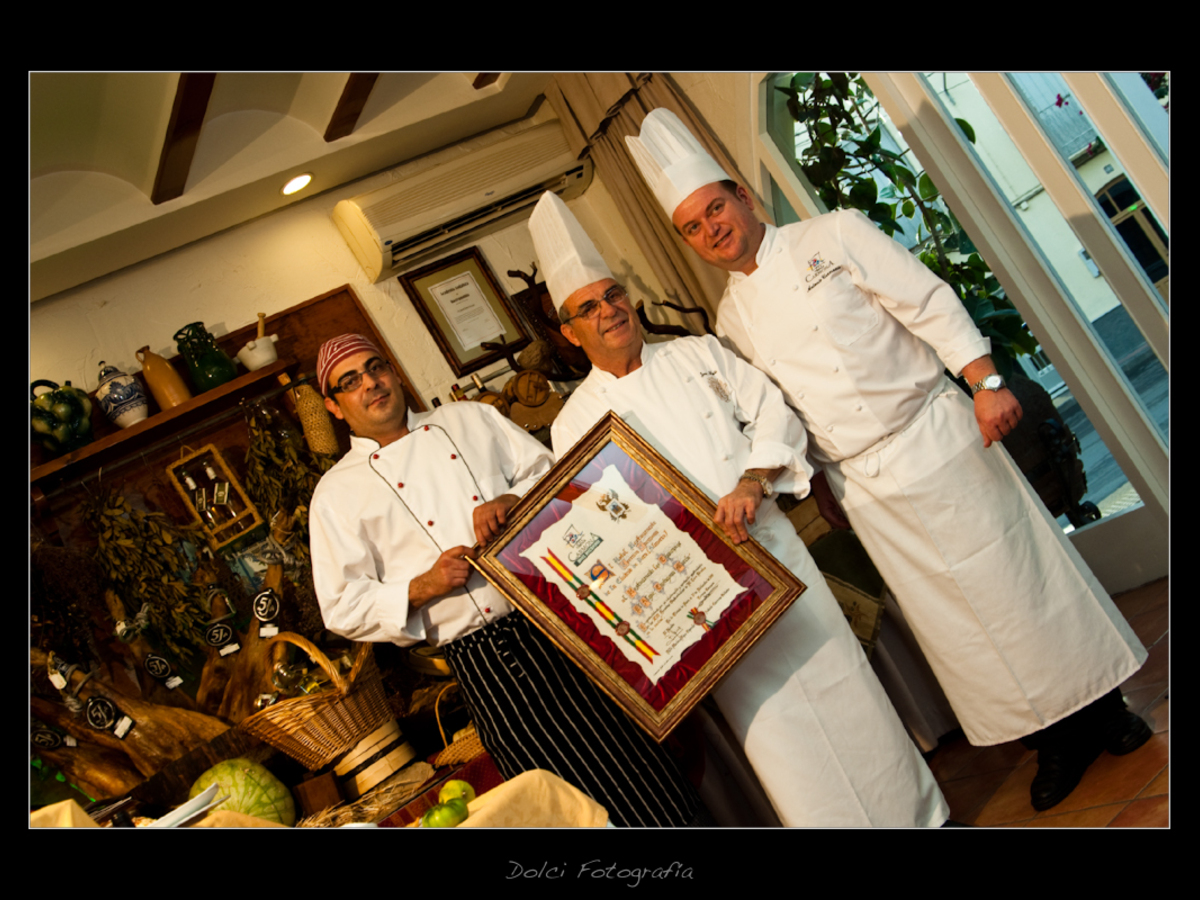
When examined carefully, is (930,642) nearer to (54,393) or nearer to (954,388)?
(954,388)

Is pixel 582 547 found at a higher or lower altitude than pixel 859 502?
higher

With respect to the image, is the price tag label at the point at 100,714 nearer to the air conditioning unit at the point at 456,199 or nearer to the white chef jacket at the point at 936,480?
the air conditioning unit at the point at 456,199

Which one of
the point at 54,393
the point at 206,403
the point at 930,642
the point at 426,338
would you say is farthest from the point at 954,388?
the point at 54,393

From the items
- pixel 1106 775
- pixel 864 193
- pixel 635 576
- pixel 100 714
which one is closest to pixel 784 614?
pixel 635 576

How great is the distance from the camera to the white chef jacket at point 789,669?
7.11ft

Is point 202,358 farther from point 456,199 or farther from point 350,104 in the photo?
point 456,199

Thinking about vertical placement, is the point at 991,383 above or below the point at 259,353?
below

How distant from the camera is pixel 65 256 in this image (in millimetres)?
3113

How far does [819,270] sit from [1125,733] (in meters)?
1.40

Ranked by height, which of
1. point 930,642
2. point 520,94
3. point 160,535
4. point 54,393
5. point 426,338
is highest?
point 520,94

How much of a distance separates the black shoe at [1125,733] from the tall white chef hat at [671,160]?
1729 mm

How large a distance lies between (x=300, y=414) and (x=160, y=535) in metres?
0.66

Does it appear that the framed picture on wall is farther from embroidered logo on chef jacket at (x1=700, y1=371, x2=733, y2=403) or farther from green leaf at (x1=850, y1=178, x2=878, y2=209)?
embroidered logo on chef jacket at (x1=700, y1=371, x2=733, y2=403)

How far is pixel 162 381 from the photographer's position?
3.22 m
